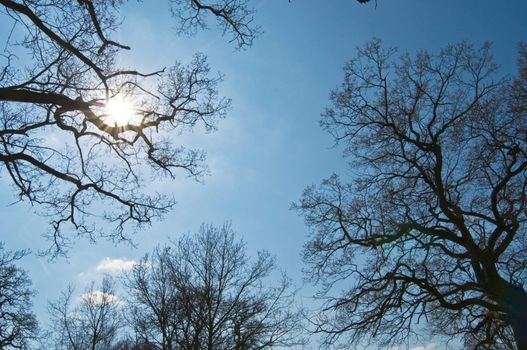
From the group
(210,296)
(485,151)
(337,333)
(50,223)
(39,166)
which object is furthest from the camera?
(210,296)

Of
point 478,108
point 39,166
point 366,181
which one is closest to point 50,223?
point 39,166

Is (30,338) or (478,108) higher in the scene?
(478,108)

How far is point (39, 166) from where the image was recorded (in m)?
8.39

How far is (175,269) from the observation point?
18000 millimetres

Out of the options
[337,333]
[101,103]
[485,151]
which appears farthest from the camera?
[485,151]

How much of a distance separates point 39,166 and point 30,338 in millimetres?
12918

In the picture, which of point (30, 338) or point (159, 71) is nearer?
point (159, 71)

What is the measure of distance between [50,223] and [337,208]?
8401mm

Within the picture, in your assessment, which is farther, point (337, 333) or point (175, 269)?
point (175, 269)

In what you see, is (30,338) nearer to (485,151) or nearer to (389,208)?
(389,208)

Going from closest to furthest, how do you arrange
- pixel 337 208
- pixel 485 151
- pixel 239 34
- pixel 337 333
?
1. pixel 239 34
2. pixel 337 333
3. pixel 485 151
4. pixel 337 208

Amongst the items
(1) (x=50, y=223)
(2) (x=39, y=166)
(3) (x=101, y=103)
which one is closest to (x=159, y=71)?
(3) (x=101, y=103)

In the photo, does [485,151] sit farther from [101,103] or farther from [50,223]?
[50,223]

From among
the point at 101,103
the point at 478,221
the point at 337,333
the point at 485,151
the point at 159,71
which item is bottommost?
the point at 337,333
